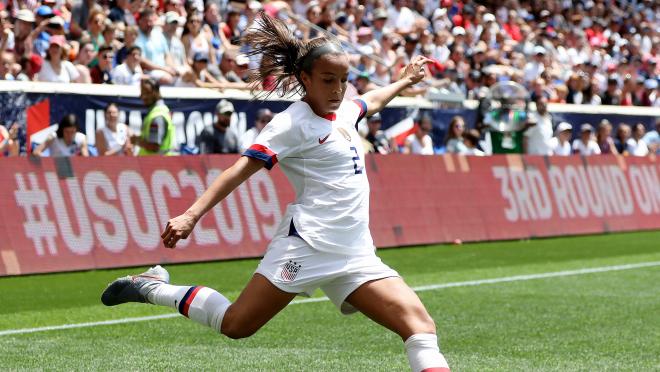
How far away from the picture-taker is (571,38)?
101 ft

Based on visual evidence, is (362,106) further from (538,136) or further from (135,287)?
(538,136)

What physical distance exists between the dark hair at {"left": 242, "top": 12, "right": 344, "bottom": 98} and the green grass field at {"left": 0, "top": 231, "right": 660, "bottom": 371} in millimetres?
2041

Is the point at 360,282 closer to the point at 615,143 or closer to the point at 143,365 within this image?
the point at 143,365

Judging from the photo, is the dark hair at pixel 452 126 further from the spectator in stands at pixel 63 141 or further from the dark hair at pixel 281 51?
the dark hair at pixel 281 51


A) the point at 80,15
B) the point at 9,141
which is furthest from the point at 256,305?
the point at 80,15

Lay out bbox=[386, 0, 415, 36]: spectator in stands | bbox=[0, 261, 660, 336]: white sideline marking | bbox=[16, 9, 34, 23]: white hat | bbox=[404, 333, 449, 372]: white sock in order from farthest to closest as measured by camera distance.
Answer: bbox=[386, 0, 415, 36]: spectator in stands < bbox=[16, 9, 34, 23]: white hat < bbox=[0, 261, 660, 336]: white sideline marking < bbox=[404, 333, 449, 372]: white sock

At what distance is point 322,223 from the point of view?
5.68 metres

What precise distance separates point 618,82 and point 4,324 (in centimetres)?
2051

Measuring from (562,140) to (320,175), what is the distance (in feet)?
56.1

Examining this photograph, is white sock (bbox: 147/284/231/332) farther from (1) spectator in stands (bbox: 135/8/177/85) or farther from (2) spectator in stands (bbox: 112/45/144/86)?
(1) spectator in stands (bbox: 135/8/177/85)

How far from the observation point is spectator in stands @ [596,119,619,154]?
76.2 feet

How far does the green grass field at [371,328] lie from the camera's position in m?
7.65

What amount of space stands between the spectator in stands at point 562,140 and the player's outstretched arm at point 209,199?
55.8 ft

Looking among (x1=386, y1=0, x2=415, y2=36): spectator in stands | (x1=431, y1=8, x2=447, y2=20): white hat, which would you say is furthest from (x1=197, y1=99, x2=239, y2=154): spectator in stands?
(x1=431, y1=8, x2=447, y2=20): white hat
